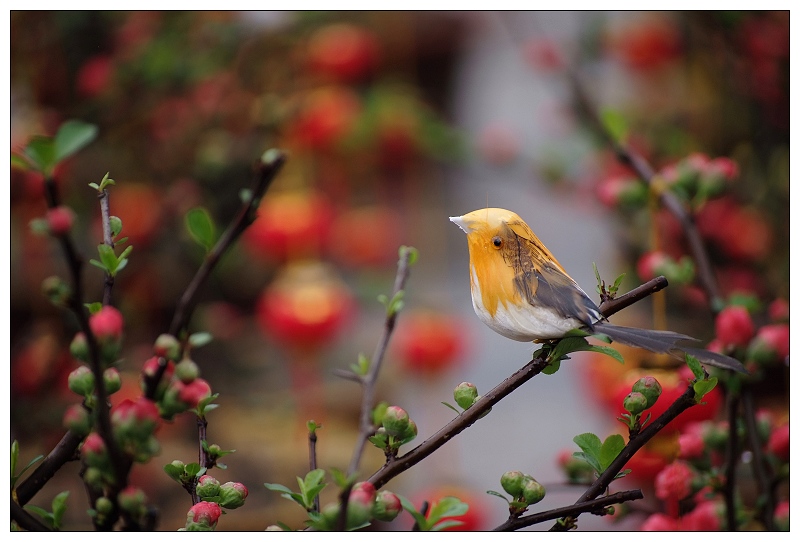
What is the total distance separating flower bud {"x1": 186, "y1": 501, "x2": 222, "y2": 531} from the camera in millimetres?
182

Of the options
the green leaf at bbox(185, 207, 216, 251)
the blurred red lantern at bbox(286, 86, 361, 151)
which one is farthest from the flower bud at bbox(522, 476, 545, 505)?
the blurred red lantern at bbox(286, 86, 361, 151)

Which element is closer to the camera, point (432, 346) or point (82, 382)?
point (82, 382)

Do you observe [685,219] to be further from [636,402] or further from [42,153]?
[42,153]

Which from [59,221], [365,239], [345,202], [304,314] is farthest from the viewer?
[345,202]

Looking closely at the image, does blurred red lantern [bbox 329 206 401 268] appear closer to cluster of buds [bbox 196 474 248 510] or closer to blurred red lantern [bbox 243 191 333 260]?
blurred red lantern [bbox 243 191 333 260]

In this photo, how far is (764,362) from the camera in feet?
0.91

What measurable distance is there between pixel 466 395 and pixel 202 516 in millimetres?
74

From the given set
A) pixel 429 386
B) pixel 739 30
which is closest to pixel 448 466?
pixel 429 386

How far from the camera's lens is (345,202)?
2.33 ft

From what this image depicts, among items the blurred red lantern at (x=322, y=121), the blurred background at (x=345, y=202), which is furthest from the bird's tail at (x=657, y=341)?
the blurred red lantern at (x=322, y=121)

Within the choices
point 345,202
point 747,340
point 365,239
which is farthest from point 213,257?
point 345,202

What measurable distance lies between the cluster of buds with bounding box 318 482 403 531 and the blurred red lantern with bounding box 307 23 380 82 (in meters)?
0.54

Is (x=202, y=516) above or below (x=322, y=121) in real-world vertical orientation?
below

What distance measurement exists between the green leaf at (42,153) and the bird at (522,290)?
9 centimetres
